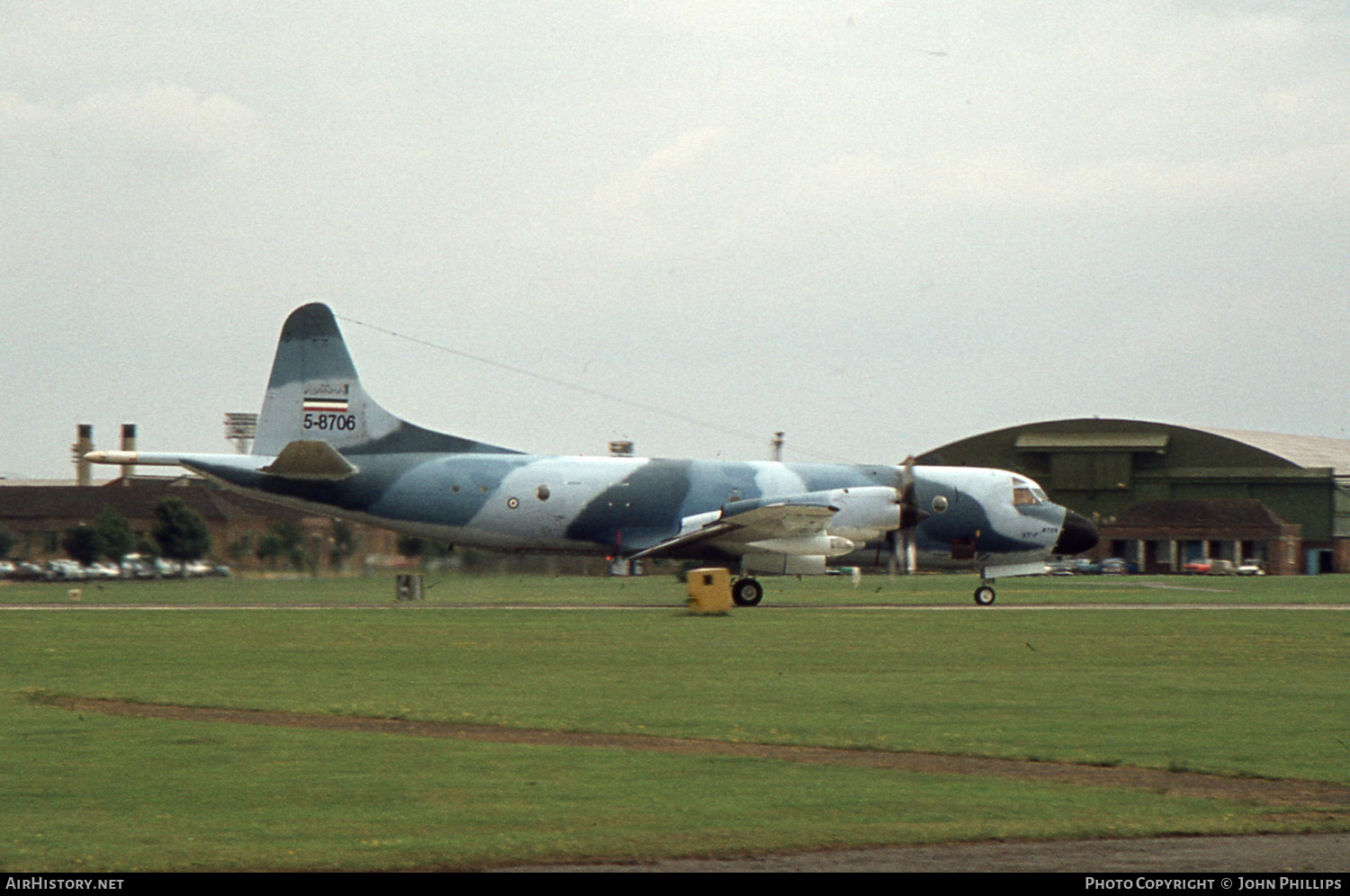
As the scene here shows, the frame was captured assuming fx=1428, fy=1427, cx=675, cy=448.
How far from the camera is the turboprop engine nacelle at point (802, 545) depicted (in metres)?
42.2

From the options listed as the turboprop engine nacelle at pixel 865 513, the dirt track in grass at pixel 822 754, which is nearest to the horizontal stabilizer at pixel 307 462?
the turboprop engine nacelle at pixel 865 513

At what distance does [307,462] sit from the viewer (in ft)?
134

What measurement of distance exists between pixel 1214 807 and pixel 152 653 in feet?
67.2

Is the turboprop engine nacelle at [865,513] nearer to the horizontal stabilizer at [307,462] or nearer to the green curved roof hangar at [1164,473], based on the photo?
the horizontal stabilizer at [307,462]

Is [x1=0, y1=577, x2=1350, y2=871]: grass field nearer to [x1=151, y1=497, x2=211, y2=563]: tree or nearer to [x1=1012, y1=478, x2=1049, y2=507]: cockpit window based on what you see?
[x1=1012, y1=478, x2=1049, y2=507]: cockpit window

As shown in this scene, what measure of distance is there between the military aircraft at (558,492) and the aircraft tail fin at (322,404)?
0.12ft

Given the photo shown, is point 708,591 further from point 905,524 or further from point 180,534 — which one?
point 180,534

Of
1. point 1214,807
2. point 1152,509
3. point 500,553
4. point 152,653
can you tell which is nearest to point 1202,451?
point 1152,509

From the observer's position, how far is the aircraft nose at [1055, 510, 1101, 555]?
45.8 meters

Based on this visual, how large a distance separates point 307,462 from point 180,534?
71.5ft

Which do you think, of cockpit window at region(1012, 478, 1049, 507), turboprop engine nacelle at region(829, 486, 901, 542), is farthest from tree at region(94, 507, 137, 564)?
cockpit window at region(1012, 478, 1049, 507)

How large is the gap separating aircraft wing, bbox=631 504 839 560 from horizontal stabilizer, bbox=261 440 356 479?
30.4 feet

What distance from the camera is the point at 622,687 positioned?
71.5 feet
